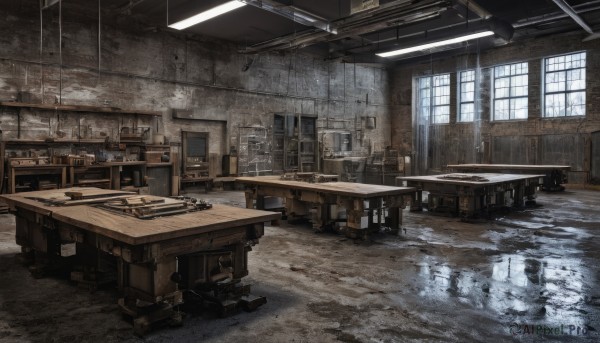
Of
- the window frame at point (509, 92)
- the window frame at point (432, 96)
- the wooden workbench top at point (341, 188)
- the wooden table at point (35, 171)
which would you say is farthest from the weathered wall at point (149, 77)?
the wooden workbench top at point (341, 188)

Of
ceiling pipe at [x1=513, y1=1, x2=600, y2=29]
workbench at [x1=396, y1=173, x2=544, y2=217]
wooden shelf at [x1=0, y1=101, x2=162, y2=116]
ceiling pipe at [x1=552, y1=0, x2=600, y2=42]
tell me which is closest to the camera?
workbench at [x1=396, y1=173, x2=544, y2=217]

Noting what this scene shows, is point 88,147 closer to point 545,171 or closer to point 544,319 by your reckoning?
point 544,319

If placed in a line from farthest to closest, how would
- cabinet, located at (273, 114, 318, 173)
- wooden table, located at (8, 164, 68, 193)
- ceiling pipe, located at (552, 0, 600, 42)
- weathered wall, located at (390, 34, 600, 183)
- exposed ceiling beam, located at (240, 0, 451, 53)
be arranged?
cabinet, located at (273, 114, 318, 173)
weathered wall, located at (390, 34, 600, 183)
ceiling pipe, located at (552, 0, 600, 42)
exposed ceiling beam, located at (240, 0, 451, 53)
wooden table, located at (8, 164, 68, 193)

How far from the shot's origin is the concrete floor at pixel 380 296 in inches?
126

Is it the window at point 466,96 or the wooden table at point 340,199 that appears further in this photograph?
the window at point 466,96

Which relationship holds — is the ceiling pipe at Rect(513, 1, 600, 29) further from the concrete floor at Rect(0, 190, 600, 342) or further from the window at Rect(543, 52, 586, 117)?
the concrete floor at Rect(0, 190, 600, 342)

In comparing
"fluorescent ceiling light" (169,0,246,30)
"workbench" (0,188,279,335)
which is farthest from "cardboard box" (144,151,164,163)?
"workbench" (0,188,279,335)

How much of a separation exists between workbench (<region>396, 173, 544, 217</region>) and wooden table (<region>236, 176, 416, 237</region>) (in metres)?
1.68

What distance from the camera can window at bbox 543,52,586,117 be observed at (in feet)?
46.9

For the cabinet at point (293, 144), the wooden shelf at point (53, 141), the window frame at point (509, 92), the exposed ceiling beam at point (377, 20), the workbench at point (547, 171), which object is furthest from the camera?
the window frame at point (509, 92)

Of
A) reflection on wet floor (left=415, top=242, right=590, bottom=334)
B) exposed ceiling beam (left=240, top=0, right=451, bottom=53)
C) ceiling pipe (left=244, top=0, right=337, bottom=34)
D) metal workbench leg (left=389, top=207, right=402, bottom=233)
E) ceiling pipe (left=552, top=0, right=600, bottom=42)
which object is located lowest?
reflection on wet floor (left=415, top=242, right=590, bottom=334)

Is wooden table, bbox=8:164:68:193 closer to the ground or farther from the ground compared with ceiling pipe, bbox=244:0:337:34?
closer to the ground

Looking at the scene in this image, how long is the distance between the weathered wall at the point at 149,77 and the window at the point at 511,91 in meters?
5.66

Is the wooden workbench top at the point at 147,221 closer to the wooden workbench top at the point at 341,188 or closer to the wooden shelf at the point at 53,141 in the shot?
the wooden workbench top at the point at 341,188
